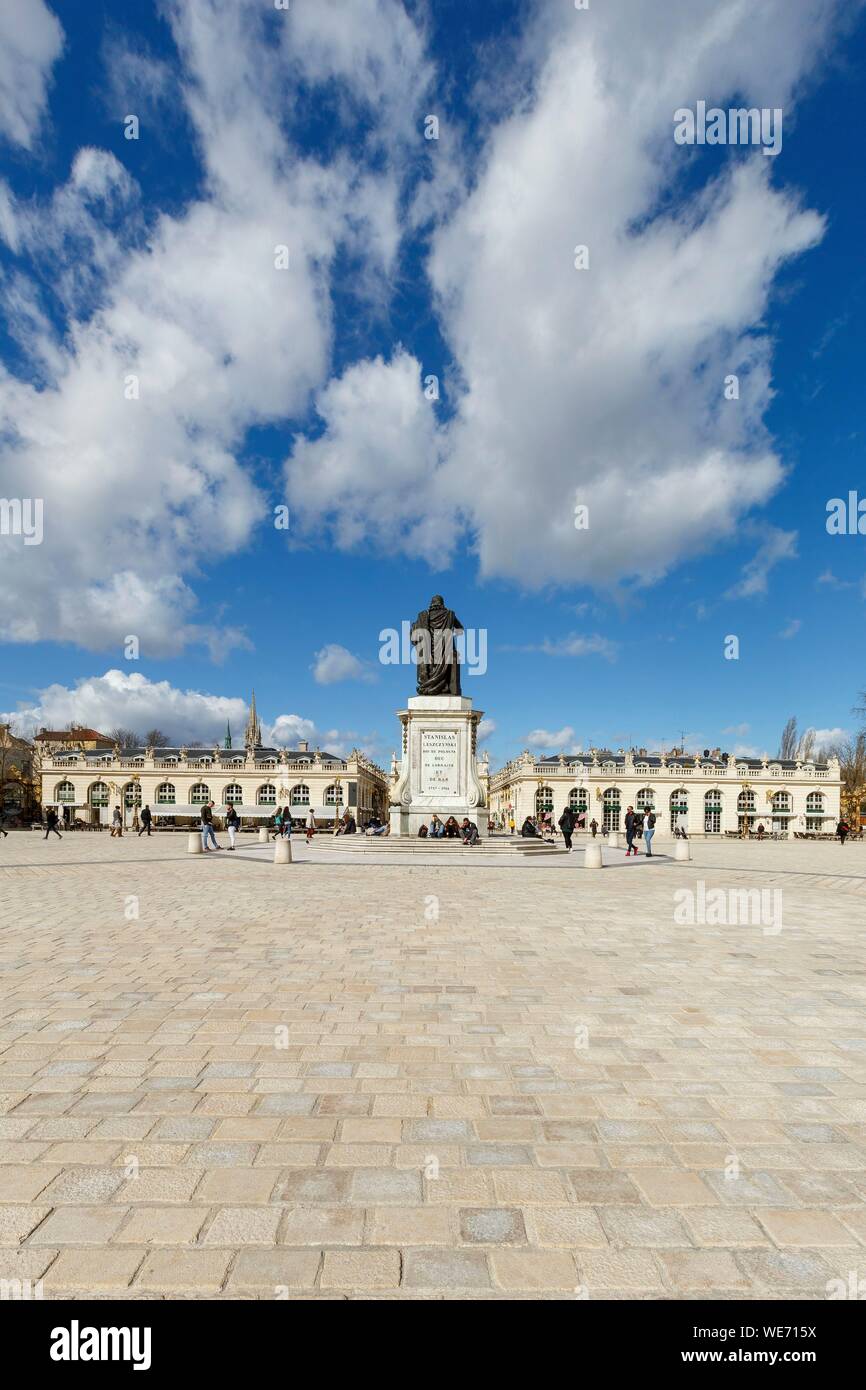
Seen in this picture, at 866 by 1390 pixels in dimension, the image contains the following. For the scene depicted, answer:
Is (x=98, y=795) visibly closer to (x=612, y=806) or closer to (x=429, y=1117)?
(x=612, y=806)

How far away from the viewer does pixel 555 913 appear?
11.9 m

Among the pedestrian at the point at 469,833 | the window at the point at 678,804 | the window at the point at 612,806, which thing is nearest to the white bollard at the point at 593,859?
the pedestrian at the point at 469,833

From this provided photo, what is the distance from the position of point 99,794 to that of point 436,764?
71.6m

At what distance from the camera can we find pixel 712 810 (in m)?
A: 83.7

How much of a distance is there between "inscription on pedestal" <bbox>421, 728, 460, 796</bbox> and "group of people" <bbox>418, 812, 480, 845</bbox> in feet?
3.91

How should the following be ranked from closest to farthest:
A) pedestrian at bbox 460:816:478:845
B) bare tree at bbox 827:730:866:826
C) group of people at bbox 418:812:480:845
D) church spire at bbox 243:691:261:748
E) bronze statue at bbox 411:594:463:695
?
pedestrian at bbox 460:816:478:845
group of people at bbox 418:812:480:845
bronze statue at bbox 411:594:463:695
bare tree at bbox 827:730:866:826
church spire at bbox 243:691:261:748

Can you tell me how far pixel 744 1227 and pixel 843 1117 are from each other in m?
1.66

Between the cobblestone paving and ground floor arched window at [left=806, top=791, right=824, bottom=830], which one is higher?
the cobblestone paving

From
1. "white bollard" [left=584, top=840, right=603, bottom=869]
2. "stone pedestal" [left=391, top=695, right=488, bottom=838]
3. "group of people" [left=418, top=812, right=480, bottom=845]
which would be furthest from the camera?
"stone pedestal" [left=391, top=695, right=488, bottom=838]

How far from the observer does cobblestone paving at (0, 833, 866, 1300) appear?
287 cm

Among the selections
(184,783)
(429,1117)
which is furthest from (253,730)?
(429,1117)

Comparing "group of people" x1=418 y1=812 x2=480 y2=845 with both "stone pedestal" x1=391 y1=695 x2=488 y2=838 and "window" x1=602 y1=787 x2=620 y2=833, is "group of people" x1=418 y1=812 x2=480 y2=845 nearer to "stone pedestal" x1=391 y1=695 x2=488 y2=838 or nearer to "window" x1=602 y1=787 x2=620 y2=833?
"stone pedestal" x1=391 y1=695 x2=488 y2=838

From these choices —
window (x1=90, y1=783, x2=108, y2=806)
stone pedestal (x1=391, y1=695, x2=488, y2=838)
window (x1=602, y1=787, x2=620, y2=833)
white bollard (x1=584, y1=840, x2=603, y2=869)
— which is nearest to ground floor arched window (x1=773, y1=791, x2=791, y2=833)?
window (x1=602, y1=787, x2=620, y2=833)
